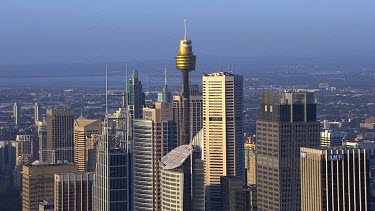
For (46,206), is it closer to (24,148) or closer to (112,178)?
(112,178)

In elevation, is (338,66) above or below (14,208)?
above

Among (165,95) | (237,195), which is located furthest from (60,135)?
(237,195)

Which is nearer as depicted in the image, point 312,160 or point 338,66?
point 312,160

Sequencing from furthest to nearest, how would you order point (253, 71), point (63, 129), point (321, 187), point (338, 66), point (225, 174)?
point (63, 129), point (338, 66), point (253, 71), point (225, 174), point (321, 187)

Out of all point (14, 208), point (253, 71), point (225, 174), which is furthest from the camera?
point (253, 71)

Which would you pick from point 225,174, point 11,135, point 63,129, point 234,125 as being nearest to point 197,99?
point 234,125

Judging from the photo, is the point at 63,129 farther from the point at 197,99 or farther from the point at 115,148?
the point at 115,148
